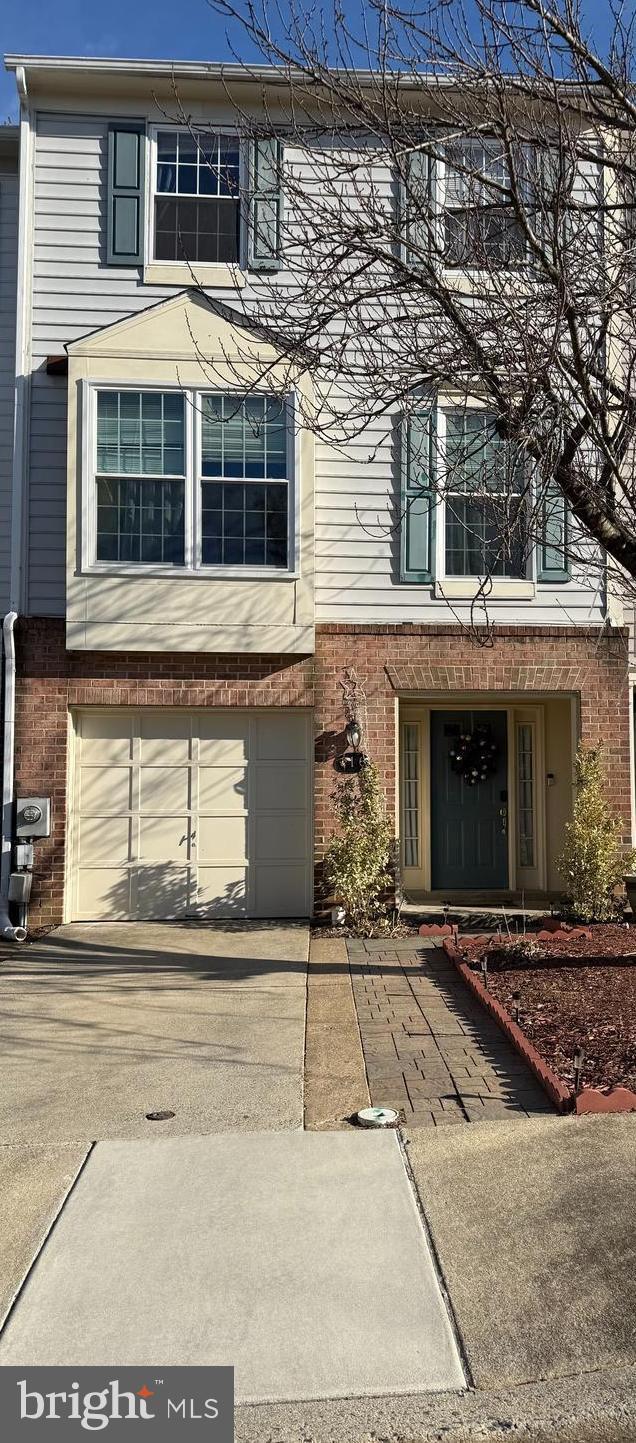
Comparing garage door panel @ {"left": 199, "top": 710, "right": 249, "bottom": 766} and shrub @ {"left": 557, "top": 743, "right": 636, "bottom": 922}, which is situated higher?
garage door panel @ {"left": 199, "top": 710, "right": 249, "bottom": 766}

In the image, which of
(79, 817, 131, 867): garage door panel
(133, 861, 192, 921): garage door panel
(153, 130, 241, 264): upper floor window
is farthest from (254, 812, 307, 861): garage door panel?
(153, 130, 241, 264): upper floor window

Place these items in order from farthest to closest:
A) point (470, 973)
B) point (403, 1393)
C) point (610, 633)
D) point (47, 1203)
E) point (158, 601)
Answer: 1. point (610, 633)
2. point (158, 601)
3. point (470, 973)
4. point (47, 1203)
5. point (403, 1393)

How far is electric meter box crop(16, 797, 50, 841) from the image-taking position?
9625 millimetres

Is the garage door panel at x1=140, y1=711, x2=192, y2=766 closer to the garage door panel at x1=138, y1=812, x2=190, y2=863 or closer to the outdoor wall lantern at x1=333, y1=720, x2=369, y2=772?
the garage door panel at x1=138, y1=812, x2=190, y2=863

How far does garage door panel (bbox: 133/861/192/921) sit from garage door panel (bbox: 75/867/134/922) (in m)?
0.12

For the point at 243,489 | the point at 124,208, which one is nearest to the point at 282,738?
the point at 243,489

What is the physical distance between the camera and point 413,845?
Result: 37.2 feet

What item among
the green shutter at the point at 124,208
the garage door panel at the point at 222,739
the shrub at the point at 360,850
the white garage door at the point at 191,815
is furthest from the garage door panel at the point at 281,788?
the green shutter at the point at 124,208

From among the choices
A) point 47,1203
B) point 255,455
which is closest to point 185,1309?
point 47,1203

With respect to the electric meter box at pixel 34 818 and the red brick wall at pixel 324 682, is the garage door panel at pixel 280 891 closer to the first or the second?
the red brick wall at pixel 324 682

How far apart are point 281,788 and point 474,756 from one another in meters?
2.58

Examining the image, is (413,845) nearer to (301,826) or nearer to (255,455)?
(301,826)

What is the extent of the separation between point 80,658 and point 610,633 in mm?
5534

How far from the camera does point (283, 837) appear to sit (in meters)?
10.2
